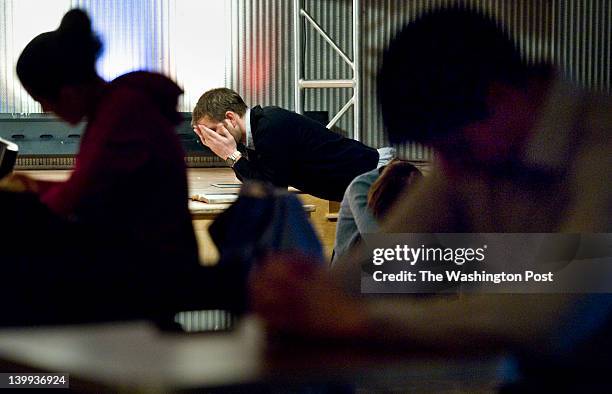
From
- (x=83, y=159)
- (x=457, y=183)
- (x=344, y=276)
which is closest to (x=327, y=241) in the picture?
(x=344, y=276)

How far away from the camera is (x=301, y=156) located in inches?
A: 47.8

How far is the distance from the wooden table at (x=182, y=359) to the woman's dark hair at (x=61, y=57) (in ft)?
1.10

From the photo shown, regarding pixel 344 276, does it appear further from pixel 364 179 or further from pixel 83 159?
pixel 83 159

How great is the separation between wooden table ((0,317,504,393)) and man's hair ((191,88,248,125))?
11.4 inches

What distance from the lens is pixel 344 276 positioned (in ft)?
3.85

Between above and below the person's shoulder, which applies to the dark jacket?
above

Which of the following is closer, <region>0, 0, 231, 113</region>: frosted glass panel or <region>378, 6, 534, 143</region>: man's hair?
<region>0, 0, 231, 113</region>: frosted glass panel

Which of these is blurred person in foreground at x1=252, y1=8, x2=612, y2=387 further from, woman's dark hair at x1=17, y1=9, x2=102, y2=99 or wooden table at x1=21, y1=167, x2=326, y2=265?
woman's dark hair at x1=17, y1=9, x2=102, y2=99

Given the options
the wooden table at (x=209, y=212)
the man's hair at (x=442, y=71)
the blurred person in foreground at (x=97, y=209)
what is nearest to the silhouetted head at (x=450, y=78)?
the man's hair at (x=442, y=71)

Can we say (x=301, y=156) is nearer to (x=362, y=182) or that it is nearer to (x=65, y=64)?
(x=362, y=182)

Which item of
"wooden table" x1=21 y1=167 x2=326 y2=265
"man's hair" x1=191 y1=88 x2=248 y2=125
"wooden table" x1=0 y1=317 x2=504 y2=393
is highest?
"man's hair" x1=191 y1=88 x2=248 y2=125

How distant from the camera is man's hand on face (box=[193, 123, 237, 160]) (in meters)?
1.12

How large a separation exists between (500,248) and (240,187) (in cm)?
39

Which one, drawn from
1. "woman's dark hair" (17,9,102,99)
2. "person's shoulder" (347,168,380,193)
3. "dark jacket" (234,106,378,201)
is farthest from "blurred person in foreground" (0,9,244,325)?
"person's shoulder" (347,168,380,193)
